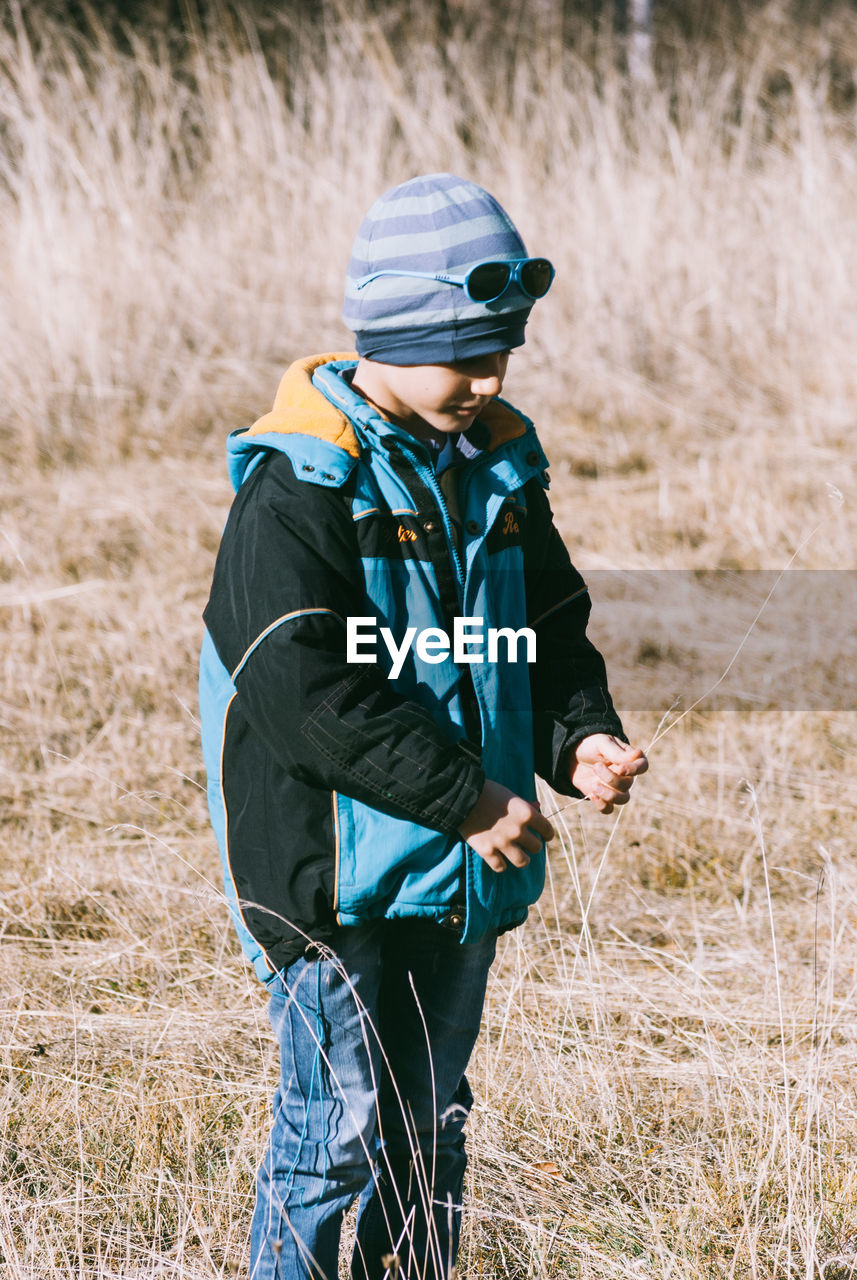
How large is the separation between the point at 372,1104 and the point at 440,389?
2.95 ft

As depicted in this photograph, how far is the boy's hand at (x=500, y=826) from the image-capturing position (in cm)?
154

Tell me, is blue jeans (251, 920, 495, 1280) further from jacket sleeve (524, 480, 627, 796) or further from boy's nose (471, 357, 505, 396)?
boy's nose (471, 357, 505, 396)

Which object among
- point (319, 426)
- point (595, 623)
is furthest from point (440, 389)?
point (595, 623)

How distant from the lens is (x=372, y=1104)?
1.69 meters

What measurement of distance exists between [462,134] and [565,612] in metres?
7.10

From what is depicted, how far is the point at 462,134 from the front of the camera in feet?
27.0

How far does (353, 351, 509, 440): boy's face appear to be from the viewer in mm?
1644

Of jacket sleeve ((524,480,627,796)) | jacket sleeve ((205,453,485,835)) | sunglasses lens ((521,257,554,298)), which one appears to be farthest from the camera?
jacket sleeve ((524,480,627,796))

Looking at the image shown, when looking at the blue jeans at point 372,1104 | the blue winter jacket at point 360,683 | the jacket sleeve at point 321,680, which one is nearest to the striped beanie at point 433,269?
the blue winter jacket at point 360,683

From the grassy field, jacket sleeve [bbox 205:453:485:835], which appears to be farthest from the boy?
the grassy field

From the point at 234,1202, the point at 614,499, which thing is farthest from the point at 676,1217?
the point at 614,499

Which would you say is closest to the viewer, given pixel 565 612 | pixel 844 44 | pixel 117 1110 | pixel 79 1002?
pixel 565 612

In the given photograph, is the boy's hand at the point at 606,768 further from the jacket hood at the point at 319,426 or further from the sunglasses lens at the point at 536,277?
the sunglasses lens at the point at 536,277

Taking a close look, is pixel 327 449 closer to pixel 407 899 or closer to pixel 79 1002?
pixel 407 899
